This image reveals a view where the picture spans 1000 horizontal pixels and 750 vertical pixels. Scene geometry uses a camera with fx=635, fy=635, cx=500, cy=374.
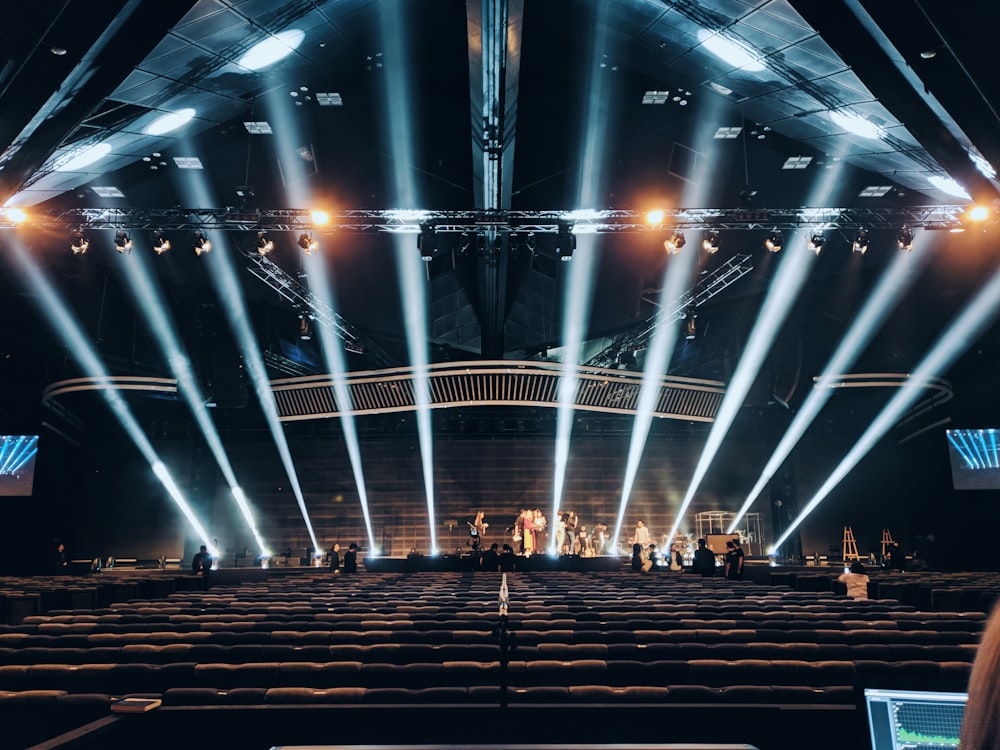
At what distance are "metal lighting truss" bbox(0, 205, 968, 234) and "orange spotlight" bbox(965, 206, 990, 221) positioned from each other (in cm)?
27

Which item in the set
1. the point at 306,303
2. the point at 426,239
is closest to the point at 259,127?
the point at 306,303

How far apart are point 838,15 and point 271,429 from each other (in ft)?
53.1

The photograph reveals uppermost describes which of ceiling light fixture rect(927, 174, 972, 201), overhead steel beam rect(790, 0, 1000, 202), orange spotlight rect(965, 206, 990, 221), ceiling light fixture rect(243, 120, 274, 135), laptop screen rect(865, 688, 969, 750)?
ceiling light fixture rect(243, 120, 274, 135)

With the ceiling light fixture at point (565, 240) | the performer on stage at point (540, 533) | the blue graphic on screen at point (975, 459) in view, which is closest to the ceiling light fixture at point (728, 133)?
the ceiling light fixture at point (565, 240)

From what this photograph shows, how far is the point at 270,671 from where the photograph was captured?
4094 millimetres

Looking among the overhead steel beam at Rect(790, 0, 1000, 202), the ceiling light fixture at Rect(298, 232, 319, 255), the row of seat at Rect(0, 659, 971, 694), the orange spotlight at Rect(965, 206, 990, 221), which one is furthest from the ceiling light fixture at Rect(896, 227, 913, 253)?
the ceiling light fixture at Rect(298, 232, 319, 255)

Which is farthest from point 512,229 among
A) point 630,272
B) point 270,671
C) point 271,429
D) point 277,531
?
point 277,531

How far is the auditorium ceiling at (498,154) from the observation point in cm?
716

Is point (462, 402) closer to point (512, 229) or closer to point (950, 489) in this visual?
point (512, 229)

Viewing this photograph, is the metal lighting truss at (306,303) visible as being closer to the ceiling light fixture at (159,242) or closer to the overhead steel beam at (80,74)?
the ceiling light fixture at (159,242)

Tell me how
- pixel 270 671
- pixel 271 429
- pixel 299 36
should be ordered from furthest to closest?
pixel 271 429, pixel 299 36, pixel 270 671

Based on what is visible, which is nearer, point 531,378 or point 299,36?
point 299,36

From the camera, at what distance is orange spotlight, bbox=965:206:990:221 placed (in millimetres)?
9164

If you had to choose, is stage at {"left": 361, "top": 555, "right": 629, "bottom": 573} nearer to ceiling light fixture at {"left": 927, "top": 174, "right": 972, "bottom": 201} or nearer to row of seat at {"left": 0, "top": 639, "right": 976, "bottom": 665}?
ceiling light fixture at {"left": 927, "top": 174, "right": 972, "bottom": 201}
